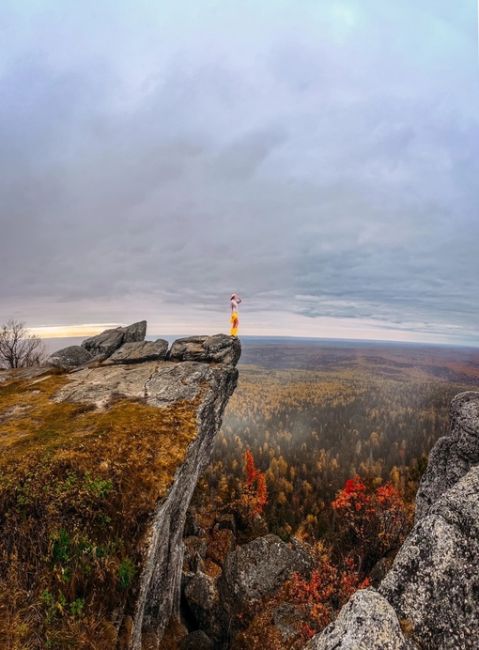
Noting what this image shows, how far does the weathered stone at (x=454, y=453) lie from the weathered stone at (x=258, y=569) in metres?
13.3

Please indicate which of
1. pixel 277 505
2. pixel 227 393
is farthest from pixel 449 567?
pixel 277 505

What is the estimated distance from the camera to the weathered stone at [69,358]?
1166 inches

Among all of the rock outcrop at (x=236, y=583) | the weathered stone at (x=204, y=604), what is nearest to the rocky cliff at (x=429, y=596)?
the weathered stone at (x=204, y=604)

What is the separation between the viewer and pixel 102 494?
13.6m

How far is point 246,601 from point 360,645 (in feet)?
67.9

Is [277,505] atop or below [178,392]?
below

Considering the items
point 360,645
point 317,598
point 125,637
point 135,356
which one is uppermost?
point 135,356

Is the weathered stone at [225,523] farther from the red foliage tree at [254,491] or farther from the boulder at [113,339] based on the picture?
the red foliage tree at [254,491]

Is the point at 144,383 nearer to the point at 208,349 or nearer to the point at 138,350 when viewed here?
the point at 208,349

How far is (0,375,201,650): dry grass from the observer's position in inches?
410

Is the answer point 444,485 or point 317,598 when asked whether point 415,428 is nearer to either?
point 317,598

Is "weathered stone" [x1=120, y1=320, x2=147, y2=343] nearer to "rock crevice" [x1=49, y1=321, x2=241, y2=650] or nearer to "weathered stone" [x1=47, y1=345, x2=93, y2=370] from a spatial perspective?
"rock crevice" [x1=49, y1=321, x2=241, y2=650]

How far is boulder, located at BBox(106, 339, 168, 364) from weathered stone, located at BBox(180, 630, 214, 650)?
17209 mm

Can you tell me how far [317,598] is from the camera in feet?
101
